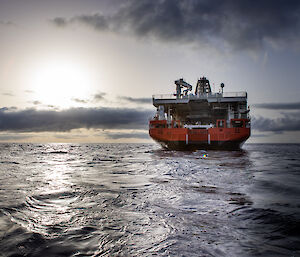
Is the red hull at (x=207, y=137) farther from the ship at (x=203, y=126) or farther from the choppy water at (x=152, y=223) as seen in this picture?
the choppy water at (x=152, y=223)

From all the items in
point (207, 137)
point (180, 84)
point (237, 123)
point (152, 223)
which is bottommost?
point (152, 223)

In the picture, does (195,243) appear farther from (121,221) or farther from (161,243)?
(121,221)

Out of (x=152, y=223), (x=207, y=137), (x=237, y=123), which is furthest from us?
(x=237, y=123)

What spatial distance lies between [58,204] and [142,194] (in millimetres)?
2367

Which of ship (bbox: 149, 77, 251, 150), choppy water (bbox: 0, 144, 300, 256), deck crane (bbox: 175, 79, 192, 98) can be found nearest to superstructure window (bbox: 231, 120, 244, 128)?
ship (bbox: 149, 77, 251, 150)

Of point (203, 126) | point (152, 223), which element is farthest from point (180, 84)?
point (152, 223)

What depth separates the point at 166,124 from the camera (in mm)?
32844

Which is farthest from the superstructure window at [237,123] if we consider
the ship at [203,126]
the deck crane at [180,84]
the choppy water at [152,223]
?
the choppy water at [152,223]

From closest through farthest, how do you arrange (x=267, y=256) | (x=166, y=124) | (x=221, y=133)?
1. (x=267, y=256)
2. (x=221, y=133)
3. (x=166, y=124)

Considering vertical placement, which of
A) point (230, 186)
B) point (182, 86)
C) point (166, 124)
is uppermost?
point (182, 86)

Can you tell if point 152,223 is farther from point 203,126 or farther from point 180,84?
point 180,84

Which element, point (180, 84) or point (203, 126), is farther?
point (180, 84)

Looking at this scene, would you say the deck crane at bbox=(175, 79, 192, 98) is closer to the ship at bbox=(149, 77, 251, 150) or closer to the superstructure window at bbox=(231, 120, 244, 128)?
the ship at bbox=(149, 77, 251, 150)

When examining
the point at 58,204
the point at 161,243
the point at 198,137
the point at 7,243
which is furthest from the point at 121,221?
the point at 198,137
